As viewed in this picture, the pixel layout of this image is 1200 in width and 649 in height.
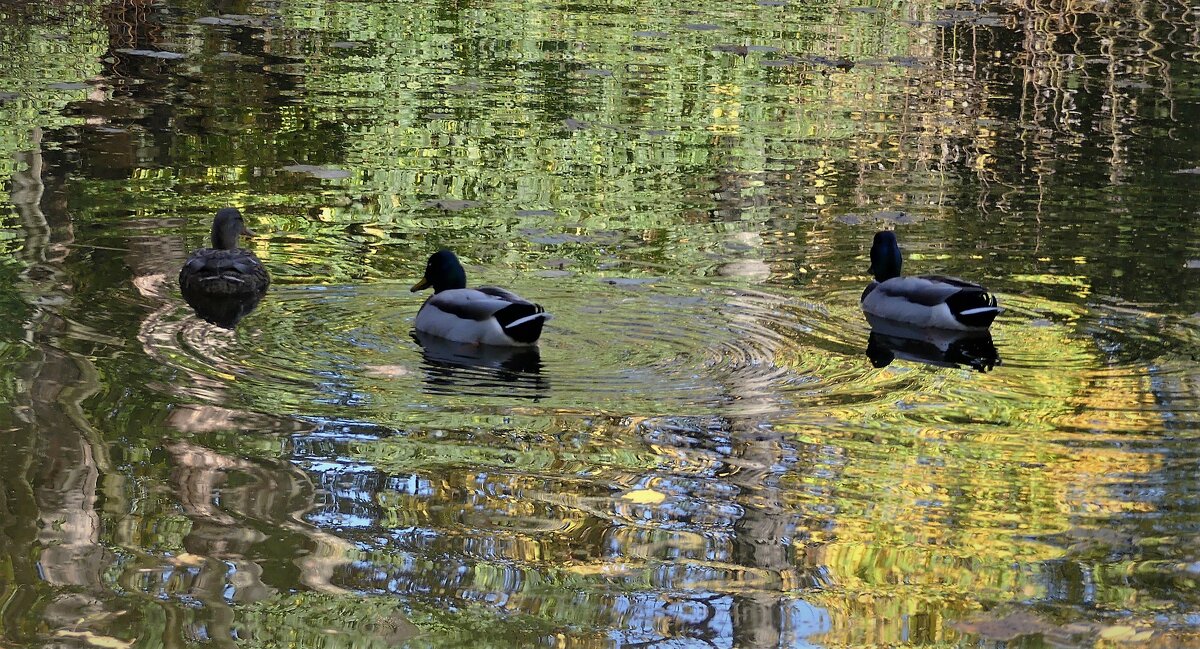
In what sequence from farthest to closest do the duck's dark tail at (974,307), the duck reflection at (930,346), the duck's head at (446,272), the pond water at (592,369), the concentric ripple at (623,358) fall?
the duck's head at (446,272) < the duck's dark tail at (974,307) < the duck reflection at (930,346) < the concentric ripple at (623,358) < the pond water at (592,369)

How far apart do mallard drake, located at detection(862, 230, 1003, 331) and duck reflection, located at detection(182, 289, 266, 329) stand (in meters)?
3.58

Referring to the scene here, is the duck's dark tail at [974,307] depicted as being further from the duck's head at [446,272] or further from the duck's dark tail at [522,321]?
the duck's head at [446,272]

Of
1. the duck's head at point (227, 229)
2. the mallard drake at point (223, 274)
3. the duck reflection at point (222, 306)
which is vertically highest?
the duck's head at point (227, 229)

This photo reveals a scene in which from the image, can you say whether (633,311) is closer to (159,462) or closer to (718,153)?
(159,462)

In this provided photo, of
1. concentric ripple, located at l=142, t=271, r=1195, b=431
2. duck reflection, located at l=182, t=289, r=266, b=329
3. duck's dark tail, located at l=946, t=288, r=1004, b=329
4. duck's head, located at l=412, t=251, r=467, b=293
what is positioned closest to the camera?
concentric ripple, located at l=142, t=271, r=1195, b=431

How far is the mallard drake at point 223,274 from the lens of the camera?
10008mm

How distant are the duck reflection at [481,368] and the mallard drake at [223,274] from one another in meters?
1.21

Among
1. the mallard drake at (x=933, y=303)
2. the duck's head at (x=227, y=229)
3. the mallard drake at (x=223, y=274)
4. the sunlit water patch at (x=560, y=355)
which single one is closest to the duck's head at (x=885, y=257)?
the mallard drake at (x=933, y=303)

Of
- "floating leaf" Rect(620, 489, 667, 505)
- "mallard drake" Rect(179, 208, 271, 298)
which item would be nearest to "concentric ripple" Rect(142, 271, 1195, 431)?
"mallard drake" Rect(179, 208, 271, 298)

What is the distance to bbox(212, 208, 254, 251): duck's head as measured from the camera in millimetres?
10992

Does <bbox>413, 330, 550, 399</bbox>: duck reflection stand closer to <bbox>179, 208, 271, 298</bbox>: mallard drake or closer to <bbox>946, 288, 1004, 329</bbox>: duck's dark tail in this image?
<bbox>179, 208, 271, 298</bbox>: mallard drake

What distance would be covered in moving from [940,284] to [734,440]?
9.92ft

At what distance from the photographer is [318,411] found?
25.3ft

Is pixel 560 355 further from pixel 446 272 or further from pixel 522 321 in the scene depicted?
pixel 446 272
